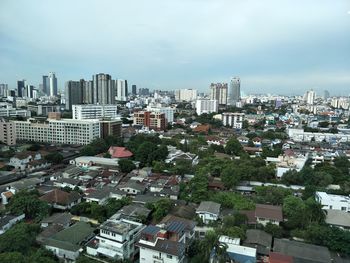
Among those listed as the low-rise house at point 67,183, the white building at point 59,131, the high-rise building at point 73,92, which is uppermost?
the high-rise building at point 73,92

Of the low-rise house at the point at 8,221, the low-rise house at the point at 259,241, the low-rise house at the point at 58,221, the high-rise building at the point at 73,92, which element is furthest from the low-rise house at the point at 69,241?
the high-rise building at the point at 73,92

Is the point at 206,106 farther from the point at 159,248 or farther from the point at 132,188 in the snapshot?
the point at 159,248

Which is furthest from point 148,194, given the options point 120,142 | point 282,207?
point 120,142

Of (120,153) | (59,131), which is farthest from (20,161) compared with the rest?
(59,131)

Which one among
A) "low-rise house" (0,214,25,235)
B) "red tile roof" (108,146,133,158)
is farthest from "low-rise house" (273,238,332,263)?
"red tile roof" (108,146,133,158)

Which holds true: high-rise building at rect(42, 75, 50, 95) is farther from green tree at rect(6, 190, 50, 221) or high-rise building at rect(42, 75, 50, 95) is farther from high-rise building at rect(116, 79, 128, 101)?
green tree at rect(6, 190, 50, 221)

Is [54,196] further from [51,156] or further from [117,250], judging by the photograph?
[51,156]

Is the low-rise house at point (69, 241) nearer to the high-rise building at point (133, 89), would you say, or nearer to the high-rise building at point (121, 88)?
the high-rise building at point (121, 88)
